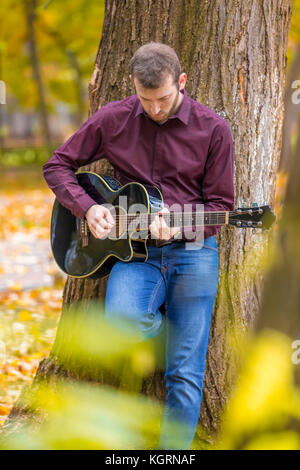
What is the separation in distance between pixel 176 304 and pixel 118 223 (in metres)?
0.49

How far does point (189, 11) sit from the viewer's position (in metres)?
3.07

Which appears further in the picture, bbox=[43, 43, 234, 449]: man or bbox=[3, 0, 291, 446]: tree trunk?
bbox=[3, 0, 291, 446]: tree trunk

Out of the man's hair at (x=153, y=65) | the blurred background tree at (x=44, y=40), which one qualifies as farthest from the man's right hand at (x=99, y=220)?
the blurred background tree at (x=44, y=40)

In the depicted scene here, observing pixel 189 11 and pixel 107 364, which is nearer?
pixel 107 364

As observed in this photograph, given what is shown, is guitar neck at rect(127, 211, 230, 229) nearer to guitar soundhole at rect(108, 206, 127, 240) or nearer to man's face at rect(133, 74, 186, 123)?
guitar soundhole at rect(108, 206, 127, 240)

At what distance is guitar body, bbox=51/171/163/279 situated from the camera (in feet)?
9.05

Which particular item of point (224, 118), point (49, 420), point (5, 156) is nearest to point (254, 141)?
point (224, 118)

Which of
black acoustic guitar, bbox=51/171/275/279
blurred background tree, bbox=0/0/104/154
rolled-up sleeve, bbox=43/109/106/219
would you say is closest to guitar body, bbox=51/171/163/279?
black acoustic guitar, bbox=51/171/275/279

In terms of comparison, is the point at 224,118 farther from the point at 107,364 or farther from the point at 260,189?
the point at 107,364

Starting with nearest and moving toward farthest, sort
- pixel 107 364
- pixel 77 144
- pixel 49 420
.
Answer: pixel 49 420, pixel 107 364, pixel 77 144

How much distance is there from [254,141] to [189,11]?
78 centimetres

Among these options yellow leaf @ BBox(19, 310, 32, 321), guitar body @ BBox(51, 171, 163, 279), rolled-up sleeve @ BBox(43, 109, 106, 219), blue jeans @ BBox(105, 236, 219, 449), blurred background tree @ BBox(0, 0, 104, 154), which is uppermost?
blurred background tree @ BBox(0, 0, 104, 154)

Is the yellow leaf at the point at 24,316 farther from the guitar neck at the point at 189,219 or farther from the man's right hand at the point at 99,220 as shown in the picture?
the guitar neck at the point at 189,219

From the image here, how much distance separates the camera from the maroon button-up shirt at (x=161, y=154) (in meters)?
2.75
